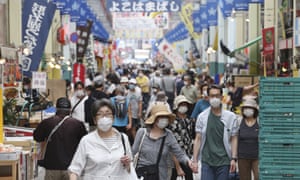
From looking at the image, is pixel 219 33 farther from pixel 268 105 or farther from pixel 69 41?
pixel 268 105

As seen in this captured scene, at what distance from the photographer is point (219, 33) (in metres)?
36.7

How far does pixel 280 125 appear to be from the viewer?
704 centimetres

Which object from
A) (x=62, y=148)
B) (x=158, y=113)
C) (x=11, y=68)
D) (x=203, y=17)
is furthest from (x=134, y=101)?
(x=203, y=17)

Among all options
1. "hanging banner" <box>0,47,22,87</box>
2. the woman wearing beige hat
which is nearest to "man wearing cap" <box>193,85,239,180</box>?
the woman wearing beige hat

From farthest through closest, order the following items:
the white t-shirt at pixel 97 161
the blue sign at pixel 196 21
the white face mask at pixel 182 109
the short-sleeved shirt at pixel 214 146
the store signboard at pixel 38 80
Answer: the blue sign at pixel 196 21 → the store signboard at pixel 38 80 → the white face mask at pixel 182 109 → the short-sleeved shirt at pixel 214 146 → the white t-shirt at pixel 97 161

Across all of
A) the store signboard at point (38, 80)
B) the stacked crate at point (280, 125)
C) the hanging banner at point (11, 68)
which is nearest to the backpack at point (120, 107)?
the store signboard at point (38, 80)

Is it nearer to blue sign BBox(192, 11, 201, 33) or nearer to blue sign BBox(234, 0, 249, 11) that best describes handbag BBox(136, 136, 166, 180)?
blue sign BBox(234, 0, 249, 11)

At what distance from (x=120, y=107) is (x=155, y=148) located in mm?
5574

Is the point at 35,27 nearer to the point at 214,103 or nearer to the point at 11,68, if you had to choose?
the point at 11,68

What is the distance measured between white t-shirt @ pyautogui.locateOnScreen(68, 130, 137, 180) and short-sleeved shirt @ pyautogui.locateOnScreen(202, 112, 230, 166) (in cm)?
252

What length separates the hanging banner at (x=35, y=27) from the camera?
57.9 feet

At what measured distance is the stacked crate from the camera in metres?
7.02

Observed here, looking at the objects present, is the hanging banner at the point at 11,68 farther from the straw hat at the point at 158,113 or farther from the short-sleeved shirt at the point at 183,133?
the straw hat at the point at 158,113

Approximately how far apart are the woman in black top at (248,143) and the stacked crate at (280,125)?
6.49 ft
